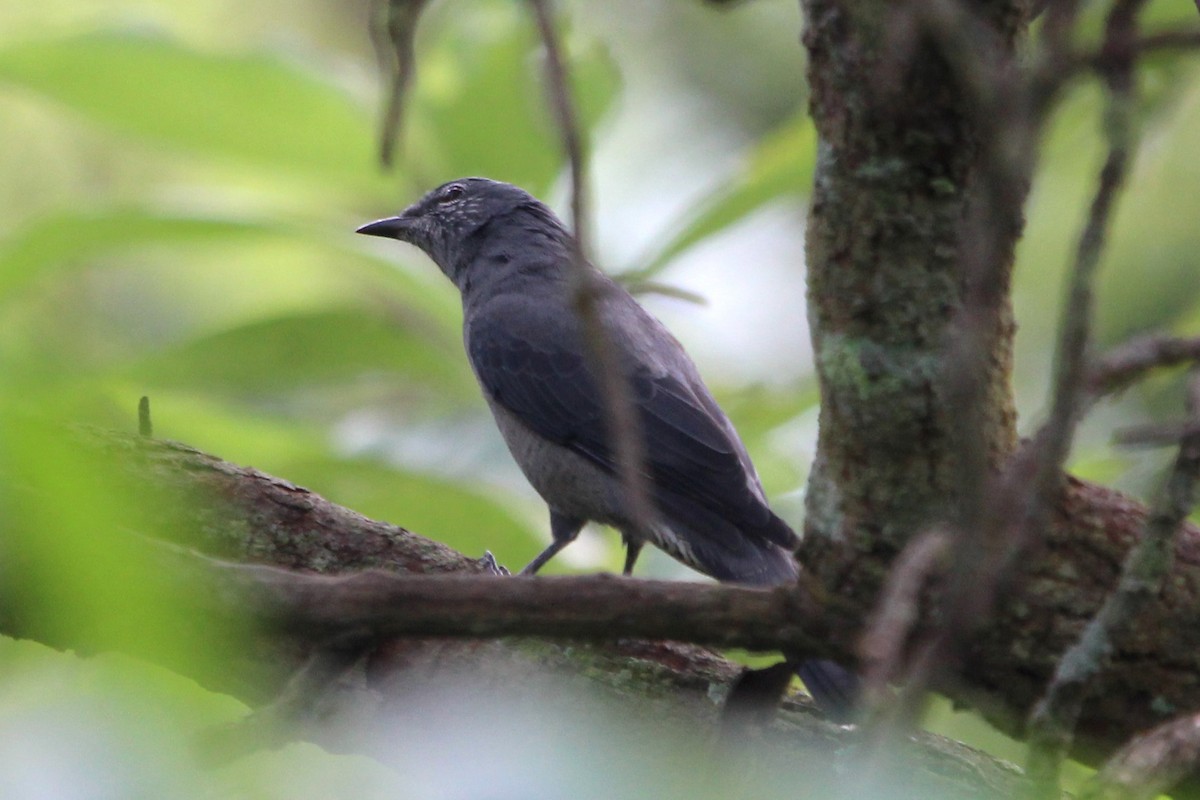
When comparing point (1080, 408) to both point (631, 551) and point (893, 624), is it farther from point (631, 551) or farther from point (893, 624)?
point (631, 551)

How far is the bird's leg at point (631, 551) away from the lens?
467 cm

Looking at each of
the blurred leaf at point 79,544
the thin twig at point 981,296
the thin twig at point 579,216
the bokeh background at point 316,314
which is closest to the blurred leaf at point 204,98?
the bokeh background at point 316,314

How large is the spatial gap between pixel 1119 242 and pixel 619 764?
7.80 m

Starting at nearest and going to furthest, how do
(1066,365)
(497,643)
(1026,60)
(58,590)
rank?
(58,590), (1066,365), (1026,60), (497,643)

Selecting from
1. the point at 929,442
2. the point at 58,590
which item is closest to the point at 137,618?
the point at 58,590

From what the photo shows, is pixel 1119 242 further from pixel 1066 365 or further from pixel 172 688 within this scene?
pixel 172 688

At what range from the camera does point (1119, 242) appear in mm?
7980

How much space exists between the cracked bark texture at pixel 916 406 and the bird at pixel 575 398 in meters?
1.29

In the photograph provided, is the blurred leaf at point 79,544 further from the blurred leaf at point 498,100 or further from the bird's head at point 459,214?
the bird's head at point 459,214

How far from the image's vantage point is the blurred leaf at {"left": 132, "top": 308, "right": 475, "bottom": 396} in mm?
4711

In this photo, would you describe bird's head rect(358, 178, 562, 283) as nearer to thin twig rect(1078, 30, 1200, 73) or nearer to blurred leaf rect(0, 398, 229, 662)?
thin twig rect(1078, 30, 1200, 73)

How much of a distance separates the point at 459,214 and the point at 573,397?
4.47ft

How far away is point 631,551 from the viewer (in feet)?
15.6

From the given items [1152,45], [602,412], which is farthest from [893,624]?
[602,412]
